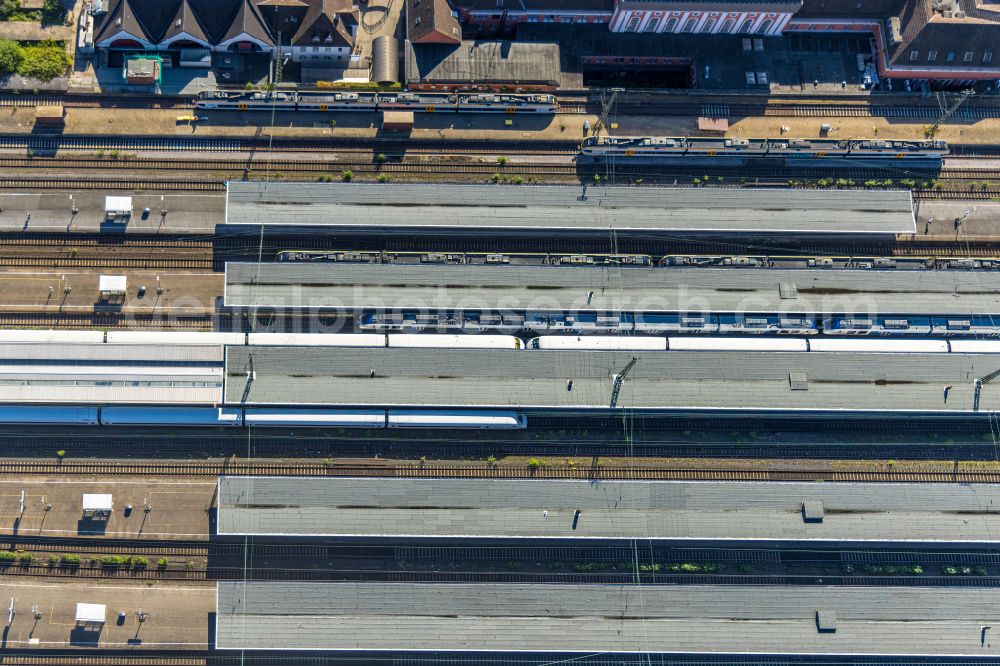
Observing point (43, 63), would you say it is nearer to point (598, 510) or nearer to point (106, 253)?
point (106, 253)

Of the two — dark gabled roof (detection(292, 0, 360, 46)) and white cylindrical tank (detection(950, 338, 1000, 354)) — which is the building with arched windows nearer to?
dark gabled roof (detection(292, 0, 360, 46))

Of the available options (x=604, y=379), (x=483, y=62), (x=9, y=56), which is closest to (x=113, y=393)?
(x=9, y=56)

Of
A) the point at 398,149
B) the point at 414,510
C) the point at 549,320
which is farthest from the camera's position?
the point at 398,149

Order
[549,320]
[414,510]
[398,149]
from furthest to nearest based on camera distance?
[398,149]
[549,320]
[414,510]

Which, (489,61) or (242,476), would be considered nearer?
(242,476)

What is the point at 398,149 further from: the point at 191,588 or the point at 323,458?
the point at 191,588

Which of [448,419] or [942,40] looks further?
[942,40]

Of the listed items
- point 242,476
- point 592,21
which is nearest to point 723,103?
point 592,21
